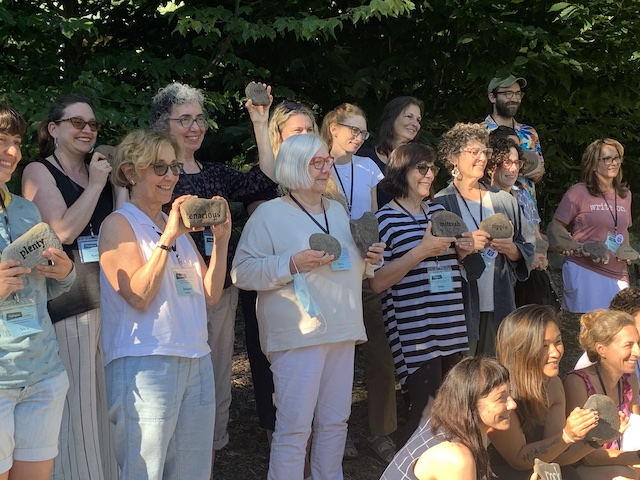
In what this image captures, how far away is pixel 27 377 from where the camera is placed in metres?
3.12

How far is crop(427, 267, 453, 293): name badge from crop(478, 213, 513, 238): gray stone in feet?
1.13

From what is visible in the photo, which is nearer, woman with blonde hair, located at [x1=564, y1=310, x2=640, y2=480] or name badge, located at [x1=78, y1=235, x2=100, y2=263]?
name badge, located at [x1=78, y1=235, x2=100, y2=263]

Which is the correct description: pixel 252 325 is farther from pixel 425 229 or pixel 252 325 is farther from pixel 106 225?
pixel 106 225

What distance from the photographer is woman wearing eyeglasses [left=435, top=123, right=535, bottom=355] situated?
16.5 feet

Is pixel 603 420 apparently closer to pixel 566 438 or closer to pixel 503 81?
pixel 566 438

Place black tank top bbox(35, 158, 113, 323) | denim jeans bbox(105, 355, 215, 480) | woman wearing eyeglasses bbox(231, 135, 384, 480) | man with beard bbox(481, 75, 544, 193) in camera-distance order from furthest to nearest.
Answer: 1. man with beard bbox(481, 75, 544, 193)
2. woman wearing eyeglasses bbox(231, 135, 384, 480)
3. black tank top bbox(35, 158, 113, 323)
4. denim jeans bbox(105, 355, 215, 480)

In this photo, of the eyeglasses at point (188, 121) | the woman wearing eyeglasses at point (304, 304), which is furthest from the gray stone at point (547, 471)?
the eyeglasses at point (188, 121)

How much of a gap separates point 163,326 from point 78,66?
2.82 meters

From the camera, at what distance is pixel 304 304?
4.05 meters

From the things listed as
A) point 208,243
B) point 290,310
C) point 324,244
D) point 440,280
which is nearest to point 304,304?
point 290,310

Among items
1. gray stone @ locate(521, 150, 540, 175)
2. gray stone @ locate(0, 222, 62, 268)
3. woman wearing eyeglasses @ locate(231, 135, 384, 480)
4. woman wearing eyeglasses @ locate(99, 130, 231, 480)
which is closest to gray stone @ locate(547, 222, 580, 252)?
gray stone @ locate(521, 150, 540, 175)

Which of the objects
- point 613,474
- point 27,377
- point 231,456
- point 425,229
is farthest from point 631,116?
point 27,377

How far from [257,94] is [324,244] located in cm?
119

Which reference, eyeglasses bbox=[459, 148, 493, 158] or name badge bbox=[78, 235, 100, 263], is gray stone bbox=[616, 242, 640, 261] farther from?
name badge bbox=[78, 235, 100, 263]
